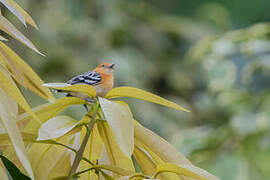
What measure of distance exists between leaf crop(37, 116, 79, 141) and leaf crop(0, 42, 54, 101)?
0.10 metres

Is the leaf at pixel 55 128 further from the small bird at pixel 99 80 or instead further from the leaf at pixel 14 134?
the small bird at pixel 99 80

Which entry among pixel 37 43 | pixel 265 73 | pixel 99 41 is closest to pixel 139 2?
pixel 99 41

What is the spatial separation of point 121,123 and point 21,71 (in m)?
0.20

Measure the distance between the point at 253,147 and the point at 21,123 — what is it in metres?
1.61

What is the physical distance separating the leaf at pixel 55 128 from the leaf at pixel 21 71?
3.8 inches

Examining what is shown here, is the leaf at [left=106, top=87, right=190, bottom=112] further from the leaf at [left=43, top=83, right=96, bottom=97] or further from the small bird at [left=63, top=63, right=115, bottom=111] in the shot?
the small bird at [left=63, top=63, right=115, bottom=111]

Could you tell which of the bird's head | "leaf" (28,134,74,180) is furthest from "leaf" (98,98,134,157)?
the bird's head

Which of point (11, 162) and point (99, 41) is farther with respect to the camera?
point (99, 41)

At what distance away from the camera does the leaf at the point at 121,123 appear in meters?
0.44

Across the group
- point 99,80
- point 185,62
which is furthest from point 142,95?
point 185,62

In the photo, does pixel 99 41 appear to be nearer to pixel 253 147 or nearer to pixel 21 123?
pixel 253 147

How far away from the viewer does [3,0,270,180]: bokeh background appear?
201 centimetres

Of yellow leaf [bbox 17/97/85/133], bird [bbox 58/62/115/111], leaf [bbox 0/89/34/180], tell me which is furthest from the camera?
bird [bbox 58/62/115/111]

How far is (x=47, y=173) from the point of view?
21.8 inches
